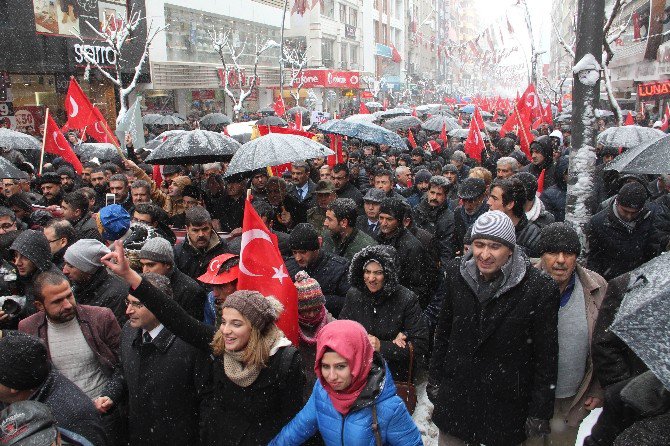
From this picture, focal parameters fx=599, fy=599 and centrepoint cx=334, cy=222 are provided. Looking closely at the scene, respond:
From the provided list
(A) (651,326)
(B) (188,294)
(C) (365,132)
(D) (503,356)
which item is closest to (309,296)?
(B) (188,294)

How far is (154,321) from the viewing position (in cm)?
318

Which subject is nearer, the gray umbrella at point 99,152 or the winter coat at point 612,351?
the winter coat at point 612,351

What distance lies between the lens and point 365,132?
8.51m

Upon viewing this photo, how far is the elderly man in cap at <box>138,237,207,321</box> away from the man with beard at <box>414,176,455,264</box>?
2.72 m

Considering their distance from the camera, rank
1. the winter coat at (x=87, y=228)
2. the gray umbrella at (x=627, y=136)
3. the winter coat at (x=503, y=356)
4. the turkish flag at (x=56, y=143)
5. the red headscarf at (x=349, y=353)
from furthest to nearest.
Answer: the turkish flag at (x=56, y=143) < the gray umbrella at (x=627, y=136) < the winter coat at (x=87, y=228) < the winter coat at (x=503, y=356) < the red headscarf at (x=349, y=353)

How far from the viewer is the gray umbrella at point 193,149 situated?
675 centimetres

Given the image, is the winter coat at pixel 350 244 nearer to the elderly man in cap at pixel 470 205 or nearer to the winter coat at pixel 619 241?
the elderly man in cap at pixel 470 205

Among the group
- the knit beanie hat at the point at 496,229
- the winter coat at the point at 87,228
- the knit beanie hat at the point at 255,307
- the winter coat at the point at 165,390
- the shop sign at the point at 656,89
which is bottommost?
the winter coat at the point at 165,390

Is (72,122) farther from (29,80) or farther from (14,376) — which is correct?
(29,80)

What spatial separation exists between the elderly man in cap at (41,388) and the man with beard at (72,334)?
0.57 meters

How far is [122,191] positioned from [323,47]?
145ft

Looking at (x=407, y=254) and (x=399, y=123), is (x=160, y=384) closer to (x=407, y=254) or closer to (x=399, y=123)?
(x=407, y=254)

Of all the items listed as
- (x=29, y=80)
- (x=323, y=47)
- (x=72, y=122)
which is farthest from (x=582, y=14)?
(x=323, y=47)

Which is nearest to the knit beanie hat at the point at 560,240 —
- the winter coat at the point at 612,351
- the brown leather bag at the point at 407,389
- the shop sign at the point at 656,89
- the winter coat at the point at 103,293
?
the winter coat at the point at 612,351
